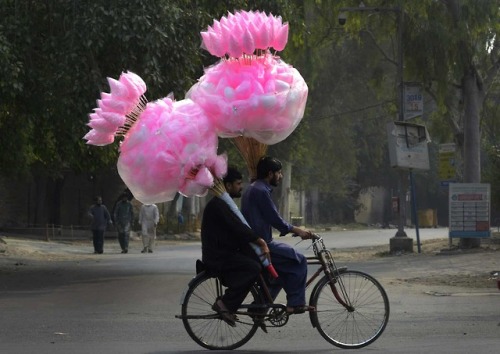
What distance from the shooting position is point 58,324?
12.9 meters

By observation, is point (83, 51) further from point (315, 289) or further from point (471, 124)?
point (471, 124)

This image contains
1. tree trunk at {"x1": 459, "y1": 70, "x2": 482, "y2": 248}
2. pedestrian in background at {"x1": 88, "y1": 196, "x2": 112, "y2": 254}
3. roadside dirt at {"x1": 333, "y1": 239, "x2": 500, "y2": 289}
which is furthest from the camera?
pedestrian in background at {"x1": 88, "y1": 196, "x2": 112, "y2": 254}

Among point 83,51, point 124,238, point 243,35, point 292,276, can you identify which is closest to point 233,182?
point 292,276

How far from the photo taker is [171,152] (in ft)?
32.6

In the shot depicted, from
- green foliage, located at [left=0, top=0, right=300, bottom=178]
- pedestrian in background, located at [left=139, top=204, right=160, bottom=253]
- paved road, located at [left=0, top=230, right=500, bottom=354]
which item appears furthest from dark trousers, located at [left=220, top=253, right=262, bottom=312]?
pedestrian in background, located at [left=139, top=204, right=160, bottom=253]

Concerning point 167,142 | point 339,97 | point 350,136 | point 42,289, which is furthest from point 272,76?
point 350,136

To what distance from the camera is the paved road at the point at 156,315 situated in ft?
35.1

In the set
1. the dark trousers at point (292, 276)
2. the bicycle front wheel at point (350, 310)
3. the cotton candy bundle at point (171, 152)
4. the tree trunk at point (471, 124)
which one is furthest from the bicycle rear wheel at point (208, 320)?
the tree trunk at point (471, 124)

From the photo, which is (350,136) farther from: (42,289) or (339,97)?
(42,289)

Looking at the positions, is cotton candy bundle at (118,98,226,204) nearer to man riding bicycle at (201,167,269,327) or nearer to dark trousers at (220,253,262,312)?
man riding bicycle at (201,167,269,327)

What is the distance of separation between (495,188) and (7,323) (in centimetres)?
2441

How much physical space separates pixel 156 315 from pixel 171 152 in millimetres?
4590

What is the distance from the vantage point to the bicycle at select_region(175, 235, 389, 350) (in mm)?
10258

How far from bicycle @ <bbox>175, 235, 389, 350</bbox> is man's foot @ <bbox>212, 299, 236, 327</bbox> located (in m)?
0.05
